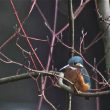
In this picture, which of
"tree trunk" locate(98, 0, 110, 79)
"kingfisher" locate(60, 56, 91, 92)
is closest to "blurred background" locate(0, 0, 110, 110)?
"tree trunk" locate(98, 0, 110, 79)

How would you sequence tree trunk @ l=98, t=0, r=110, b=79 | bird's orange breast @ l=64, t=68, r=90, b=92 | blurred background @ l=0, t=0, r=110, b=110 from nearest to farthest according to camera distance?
1. bird's orange breast @ l=64, t=68, r=90, b=92
2. tree trunk @ l=98, t=0, r=110, b=79
3. blurred background @ l=0, t=0, r=110, b=110

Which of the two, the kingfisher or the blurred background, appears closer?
the kingfisher

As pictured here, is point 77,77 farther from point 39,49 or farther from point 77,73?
point 39,49

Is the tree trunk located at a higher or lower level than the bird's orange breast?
higher

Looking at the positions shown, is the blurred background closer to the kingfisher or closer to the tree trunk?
the tree trunk

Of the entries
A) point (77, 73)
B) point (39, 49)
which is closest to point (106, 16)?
point (77, 73)

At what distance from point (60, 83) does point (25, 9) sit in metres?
2.89

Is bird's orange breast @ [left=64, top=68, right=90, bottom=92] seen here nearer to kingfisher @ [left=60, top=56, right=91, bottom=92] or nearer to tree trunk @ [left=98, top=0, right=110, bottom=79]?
kingfisher @ [left=60, top=56, right=91, bottom=92]

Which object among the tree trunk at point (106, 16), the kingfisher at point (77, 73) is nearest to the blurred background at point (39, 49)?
the tree trunk at point (106, 16)

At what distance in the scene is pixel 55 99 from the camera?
19.5 ft

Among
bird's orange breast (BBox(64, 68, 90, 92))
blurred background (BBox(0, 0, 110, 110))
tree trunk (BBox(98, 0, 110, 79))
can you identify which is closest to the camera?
bird's orange breast (BBox(64, 68, 90, 92))

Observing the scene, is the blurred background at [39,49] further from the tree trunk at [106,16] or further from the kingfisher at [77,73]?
the kingfisher at [77,73]

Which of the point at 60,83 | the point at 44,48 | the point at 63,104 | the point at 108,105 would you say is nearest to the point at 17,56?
the point at 44,48

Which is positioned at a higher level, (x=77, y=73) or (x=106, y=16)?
(x=106, y=16)
